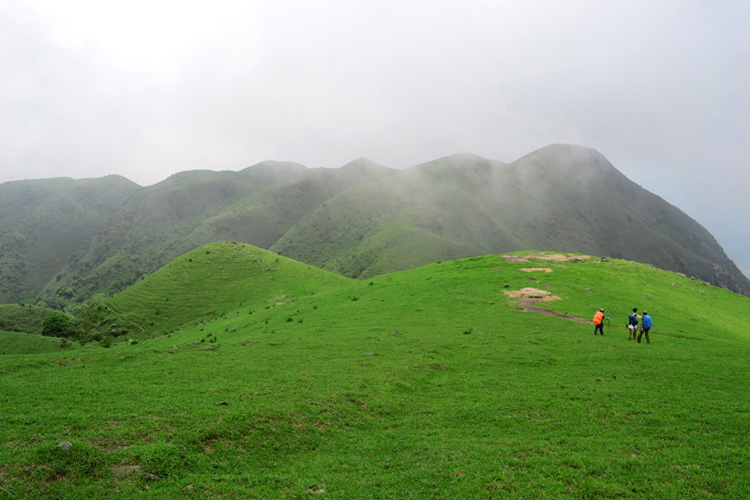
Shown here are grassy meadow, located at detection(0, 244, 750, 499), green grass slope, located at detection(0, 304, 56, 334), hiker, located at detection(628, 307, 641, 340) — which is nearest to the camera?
grassy meadow, located at detection(0, 244, 750, 499)

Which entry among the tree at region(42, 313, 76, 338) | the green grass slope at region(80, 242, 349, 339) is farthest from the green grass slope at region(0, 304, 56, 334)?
the green grass slope at region(80, 242, 349, 339)

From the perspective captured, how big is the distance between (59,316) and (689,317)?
273ft

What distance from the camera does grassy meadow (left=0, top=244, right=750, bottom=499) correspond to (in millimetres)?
9234

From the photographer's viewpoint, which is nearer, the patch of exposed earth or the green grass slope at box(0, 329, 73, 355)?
the patch of exposed earth

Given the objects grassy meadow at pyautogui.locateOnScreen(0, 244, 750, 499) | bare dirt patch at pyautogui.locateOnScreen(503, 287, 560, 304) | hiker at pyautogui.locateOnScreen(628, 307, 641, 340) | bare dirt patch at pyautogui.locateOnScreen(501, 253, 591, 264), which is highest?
bare dirt patch at pyautogui.locateOnScreen(501, 253, 591, 264)

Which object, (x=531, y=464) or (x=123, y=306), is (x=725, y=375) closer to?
(x=531, y=464)

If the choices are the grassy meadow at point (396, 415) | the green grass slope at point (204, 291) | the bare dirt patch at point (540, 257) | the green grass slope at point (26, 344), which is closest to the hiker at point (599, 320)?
the grassy meadow at point (396, 415)

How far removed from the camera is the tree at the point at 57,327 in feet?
171

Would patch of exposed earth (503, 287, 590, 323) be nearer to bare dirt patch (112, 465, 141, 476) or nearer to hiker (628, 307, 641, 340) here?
hiker (628, 307, 641, 340)

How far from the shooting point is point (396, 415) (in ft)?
47.4

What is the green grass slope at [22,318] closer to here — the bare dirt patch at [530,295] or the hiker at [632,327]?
the bare dirt patch at [530,295]

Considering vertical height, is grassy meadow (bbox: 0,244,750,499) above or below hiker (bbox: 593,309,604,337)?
below

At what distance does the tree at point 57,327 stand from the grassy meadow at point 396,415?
4032cm

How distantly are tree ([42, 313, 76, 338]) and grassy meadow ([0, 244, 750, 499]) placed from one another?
40321 mm
